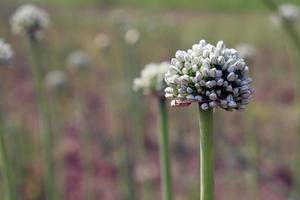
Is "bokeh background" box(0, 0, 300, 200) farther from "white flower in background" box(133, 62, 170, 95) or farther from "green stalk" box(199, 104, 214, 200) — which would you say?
"green stalk" box(199, 104, 214, 200)

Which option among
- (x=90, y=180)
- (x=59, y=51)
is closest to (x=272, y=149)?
(x=90, y=180)

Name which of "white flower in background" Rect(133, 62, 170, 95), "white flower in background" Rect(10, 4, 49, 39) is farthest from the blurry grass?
"white flower in background" Rect(133, 62, 170, 95)

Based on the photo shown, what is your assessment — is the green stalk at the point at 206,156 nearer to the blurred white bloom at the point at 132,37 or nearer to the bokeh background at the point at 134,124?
the bokeh background at the point at 134,124

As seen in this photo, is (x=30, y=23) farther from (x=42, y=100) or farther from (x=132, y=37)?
(x=132, y=37)

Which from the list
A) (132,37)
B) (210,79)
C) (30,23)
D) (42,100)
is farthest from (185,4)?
(210,79)

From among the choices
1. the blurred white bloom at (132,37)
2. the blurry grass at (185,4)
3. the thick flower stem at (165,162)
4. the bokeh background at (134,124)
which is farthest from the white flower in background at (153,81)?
the blurry grass at (185,4)

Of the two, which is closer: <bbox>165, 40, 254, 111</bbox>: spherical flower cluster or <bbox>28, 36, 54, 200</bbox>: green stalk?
<bbox>165, 40, 254, 111</bbox>: spherical flower cluster
